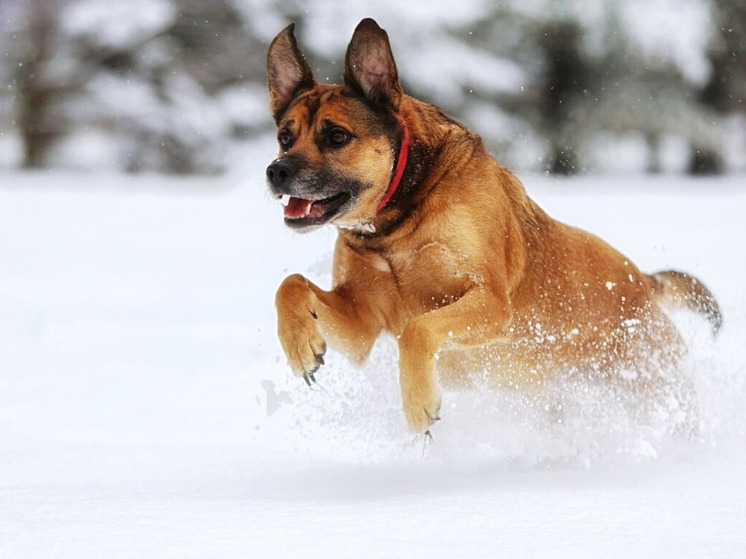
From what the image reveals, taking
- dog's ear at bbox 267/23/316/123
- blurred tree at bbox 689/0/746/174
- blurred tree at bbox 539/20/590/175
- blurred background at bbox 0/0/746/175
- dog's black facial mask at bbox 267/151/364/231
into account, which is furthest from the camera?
blurred tree at bbox 689/0/746/174

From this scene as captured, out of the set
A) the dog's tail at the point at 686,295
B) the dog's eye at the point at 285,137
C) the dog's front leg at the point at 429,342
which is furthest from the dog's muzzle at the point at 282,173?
the dog's tail at the point at 686,295

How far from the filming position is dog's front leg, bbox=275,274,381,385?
3895mm

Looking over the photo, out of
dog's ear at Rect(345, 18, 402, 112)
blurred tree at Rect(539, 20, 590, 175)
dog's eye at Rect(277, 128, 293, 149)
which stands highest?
blurred tree at Rect(539, 20, 590, 175)

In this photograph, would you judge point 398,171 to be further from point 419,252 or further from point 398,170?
point 419,252

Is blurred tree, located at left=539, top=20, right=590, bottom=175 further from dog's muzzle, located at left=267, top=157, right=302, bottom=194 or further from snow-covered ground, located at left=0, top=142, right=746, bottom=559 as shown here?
dog's muzzle, located at left=267, top=157, right=302, bottom=194

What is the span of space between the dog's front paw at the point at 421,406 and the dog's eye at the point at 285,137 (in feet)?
3.60

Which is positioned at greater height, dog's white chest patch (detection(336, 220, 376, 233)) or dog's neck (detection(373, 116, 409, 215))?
dog's neck (detection(373, 116, 409, 215))

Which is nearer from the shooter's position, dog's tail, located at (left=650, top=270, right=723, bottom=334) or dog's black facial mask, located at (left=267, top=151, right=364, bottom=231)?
dog's black facial mask, located at (left=267, top=151, right=364, bottom=231)

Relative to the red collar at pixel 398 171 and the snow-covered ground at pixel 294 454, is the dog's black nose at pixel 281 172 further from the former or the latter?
the snow-covered ground at pixel 294 454

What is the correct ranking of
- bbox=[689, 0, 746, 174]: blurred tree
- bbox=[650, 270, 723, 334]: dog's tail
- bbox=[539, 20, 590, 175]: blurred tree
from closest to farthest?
bbox=[650, 270, 723, 334]: dog's tail
bbox=[539, 20, 590, 175]: blurred tree
bbox=[689, 0, 746, 174]: blurred tree

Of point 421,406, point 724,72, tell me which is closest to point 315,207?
point 421,406

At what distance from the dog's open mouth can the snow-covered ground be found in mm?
950

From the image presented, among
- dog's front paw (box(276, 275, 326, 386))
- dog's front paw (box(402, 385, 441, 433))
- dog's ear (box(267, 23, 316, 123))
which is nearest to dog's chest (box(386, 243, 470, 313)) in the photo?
dog's front paw (box(276, 275, 326, 386))

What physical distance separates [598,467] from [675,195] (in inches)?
472
